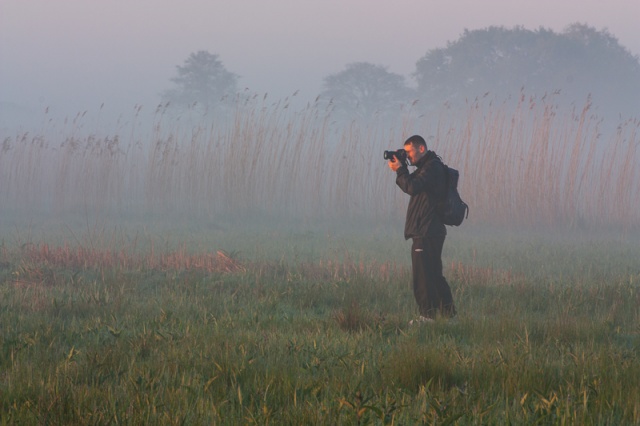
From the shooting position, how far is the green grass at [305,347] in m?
3.30

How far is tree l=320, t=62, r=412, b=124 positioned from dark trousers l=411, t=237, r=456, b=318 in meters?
50.5

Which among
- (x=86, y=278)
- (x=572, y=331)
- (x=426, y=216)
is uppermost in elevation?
(x=426, y=216)

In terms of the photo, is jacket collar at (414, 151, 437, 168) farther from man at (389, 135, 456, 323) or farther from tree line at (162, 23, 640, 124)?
tree line at (162, 23, 640, 124)

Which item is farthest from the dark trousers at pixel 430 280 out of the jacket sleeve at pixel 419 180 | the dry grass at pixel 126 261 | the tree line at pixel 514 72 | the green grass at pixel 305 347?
the tree line at pixel 514 72

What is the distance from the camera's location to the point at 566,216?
1616 centimetres

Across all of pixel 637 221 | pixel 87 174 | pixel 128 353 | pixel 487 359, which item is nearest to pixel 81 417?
pixel 128 353

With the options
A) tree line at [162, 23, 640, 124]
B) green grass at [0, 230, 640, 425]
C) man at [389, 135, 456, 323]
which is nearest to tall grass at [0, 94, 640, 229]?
green grass at [0, 230, 640, 425]

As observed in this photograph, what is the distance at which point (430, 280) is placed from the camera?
20.9ft

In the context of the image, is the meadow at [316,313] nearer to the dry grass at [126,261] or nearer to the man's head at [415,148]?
the dry grass at [126,261]

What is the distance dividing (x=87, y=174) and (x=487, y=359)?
13.3 meters

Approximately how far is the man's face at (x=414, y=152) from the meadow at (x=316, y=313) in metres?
Answer: 1.35

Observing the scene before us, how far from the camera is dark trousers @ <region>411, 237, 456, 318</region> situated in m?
6.33

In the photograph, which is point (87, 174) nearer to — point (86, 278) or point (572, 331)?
point (86, 278)

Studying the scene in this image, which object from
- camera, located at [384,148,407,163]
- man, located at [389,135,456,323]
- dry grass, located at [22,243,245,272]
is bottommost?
dry grass, located at [22,243,245,272]
